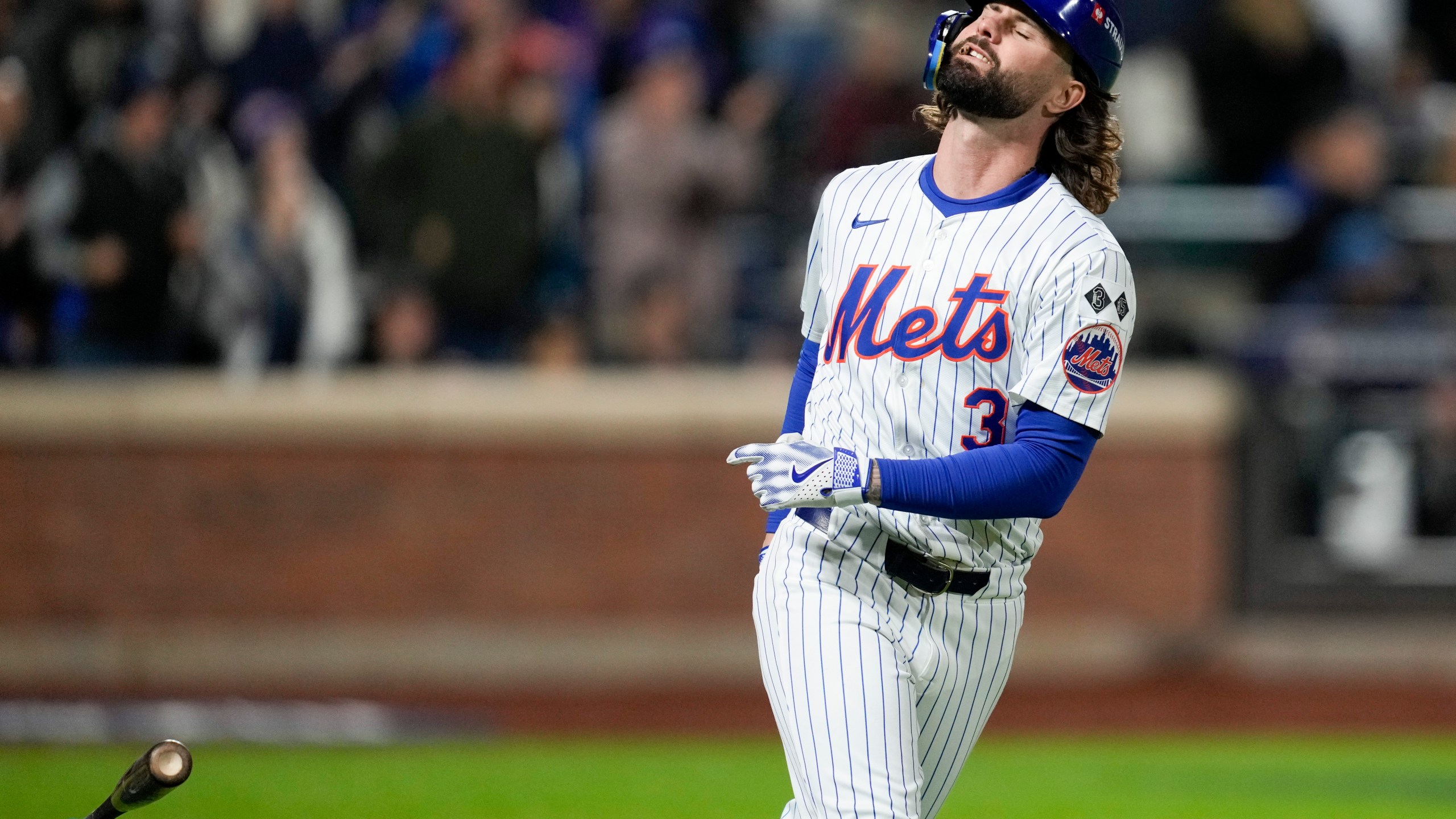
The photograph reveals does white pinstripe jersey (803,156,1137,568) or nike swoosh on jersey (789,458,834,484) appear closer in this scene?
nike swoosh on jersey (789,458,834,484)

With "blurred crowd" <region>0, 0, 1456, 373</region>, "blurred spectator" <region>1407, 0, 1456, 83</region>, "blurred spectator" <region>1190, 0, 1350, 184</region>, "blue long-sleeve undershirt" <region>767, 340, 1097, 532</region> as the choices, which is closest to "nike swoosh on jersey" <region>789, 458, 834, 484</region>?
"blue long-sleeve undershirt" <region>767, 340, 1097, 532</region>

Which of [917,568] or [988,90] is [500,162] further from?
[917,568]

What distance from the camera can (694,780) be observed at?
8.79m

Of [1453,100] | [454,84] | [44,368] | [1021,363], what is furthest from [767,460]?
[1453,100]

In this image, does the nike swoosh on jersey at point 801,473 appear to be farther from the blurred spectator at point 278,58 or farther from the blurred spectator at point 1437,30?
the blurred spectator at point 1437,30

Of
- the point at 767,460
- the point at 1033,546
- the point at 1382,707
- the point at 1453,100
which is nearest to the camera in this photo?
the point at 767,460

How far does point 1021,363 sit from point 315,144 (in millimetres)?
7441

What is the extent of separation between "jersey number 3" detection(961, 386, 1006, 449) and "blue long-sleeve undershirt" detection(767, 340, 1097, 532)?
6cm

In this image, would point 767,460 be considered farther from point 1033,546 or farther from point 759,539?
point 759,539

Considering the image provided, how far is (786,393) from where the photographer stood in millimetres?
11359

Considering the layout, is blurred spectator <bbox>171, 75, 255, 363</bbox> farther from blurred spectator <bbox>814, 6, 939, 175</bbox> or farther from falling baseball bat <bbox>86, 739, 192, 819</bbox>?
falling baseball bat <bbox>86, 739, 192, 819</bbox>

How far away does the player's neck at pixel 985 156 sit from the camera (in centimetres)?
392

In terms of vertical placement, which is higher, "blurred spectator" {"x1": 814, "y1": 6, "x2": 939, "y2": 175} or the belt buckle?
"blurred spectator" {"x1": 814, "y1": 6, "x2": 939, "y2": 175}

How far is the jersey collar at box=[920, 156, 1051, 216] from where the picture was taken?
3.89m
